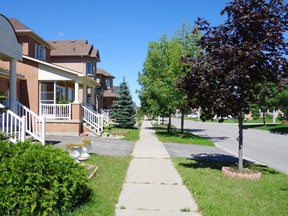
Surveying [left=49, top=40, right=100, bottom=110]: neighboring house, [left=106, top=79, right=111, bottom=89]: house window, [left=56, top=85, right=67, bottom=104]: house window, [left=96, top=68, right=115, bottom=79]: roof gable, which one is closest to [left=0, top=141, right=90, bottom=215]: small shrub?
[left=56, top=85, right=67, bottom=104]: house window

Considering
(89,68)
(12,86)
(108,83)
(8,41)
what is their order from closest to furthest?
(8,41), (12,86), (89,68), (108,83)

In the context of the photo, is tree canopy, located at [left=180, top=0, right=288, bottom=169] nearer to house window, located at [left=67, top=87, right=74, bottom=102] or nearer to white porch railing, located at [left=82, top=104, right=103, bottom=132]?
white porch railing, located at [left=82, top=104, right=103, bottom=132]

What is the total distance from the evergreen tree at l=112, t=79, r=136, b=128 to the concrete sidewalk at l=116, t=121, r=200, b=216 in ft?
65.7

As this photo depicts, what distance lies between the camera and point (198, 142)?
19.2m

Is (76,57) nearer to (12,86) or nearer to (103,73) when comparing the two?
(103,73)

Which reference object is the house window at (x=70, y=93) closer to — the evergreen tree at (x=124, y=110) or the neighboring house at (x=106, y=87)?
the evergreen tree at (x=124, y=110)

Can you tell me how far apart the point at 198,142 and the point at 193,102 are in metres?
9.96

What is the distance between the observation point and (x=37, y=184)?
5.12 meters

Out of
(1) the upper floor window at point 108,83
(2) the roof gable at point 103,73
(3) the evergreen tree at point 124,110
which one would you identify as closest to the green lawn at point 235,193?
(3) the evergreen tree at point 124,110

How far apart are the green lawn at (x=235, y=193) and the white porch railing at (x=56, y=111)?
35.6ft

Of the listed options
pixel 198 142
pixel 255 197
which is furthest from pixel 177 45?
pixel 255 197

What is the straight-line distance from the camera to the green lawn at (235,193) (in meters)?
5.87

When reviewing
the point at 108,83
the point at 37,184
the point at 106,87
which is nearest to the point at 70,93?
the point at 106,87

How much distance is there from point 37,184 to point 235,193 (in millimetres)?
4172
